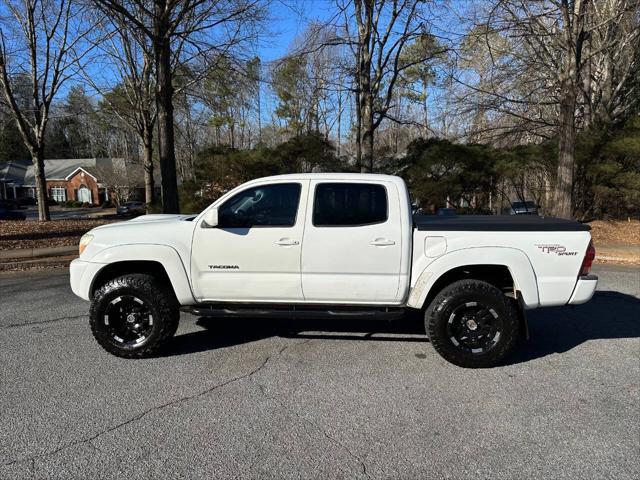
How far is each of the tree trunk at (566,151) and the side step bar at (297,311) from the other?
31.2ft

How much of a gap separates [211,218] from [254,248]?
50 cm

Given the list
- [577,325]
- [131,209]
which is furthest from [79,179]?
[577,325]

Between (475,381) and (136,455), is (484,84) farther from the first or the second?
(136,455)

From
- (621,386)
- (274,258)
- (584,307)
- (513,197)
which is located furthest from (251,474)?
(513,197)

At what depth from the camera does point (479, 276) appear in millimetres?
4523

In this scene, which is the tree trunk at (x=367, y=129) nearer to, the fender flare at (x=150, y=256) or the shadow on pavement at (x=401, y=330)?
the shadow on pavement at (x=401, y=330)

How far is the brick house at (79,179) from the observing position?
49.8 m

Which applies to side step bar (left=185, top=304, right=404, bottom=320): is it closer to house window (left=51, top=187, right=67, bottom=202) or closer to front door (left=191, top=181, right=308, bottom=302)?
front door (left=191, top=181, right=308, bottom=302)

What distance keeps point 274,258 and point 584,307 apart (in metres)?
4.74

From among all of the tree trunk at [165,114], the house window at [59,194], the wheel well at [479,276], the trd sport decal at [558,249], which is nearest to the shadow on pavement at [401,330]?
the wheel well at [479,276]

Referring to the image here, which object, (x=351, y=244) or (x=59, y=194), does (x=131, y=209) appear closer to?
(x=59, y=194)

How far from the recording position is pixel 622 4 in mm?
12195

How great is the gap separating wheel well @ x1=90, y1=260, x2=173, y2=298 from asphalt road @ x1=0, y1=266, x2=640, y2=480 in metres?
0.72

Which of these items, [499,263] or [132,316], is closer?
[499,263]
